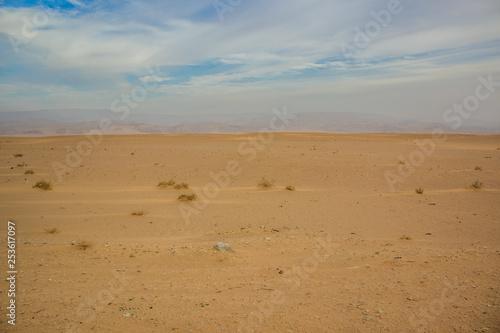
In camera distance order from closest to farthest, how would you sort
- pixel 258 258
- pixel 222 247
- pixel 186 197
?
pixel 258 258, pixel 222 247, pixel 186 197

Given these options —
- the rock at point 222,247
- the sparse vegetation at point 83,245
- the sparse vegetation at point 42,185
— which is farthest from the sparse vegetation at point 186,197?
the sparse vegetation at point 42,185

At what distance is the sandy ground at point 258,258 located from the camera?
4816mm

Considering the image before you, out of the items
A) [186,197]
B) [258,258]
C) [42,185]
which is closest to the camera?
[258,258]

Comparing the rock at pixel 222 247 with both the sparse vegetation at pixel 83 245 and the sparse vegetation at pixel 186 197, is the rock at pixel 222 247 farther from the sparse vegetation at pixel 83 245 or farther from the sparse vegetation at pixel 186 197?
the sparse vegetation at pixel 186 197

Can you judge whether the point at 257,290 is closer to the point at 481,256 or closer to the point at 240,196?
the point at 481,256

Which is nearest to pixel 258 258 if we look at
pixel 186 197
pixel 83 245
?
pixel 83 245

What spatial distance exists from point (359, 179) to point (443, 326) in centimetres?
1575

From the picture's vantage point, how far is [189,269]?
6.84 metres

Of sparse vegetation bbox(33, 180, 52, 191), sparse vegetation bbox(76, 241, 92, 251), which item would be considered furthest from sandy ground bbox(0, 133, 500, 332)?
sparse vegetation bbox(33, 180, 52, 191)

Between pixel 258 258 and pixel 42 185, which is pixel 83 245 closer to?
pixel 258 258

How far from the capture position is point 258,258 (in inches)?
300

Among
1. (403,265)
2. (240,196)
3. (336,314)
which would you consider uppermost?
(240,196)

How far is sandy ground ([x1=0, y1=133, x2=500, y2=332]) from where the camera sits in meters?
4.82

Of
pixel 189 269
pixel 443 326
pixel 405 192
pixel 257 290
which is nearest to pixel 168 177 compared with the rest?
pixel 405 192
